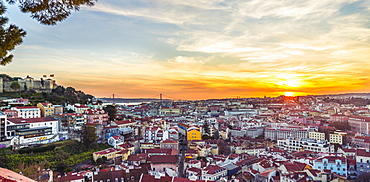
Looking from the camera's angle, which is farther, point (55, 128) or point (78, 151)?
point (55, 128)

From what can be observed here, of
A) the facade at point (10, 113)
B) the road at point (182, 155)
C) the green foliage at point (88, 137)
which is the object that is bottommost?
the road at point (182, 155)

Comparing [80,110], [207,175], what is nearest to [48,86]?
[80,110]

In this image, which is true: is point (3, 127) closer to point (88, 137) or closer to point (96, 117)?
point (88, 137)

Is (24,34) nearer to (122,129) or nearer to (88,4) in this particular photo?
(88,4)

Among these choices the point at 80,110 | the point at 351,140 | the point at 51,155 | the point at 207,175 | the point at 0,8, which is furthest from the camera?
the point at 80,110

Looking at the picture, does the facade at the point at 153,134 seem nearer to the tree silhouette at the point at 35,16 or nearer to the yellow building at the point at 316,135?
the yellow building at the point at 316,135

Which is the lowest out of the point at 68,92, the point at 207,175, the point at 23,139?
the point at 207,175

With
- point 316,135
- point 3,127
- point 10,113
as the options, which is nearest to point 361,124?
point 316,135

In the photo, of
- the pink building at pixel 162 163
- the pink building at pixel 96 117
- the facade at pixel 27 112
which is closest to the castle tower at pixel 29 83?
the facade at pixel 27 112

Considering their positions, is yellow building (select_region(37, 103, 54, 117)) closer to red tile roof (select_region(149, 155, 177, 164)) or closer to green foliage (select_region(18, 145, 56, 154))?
green foliage (select_region(18, 145, 56, 154))
